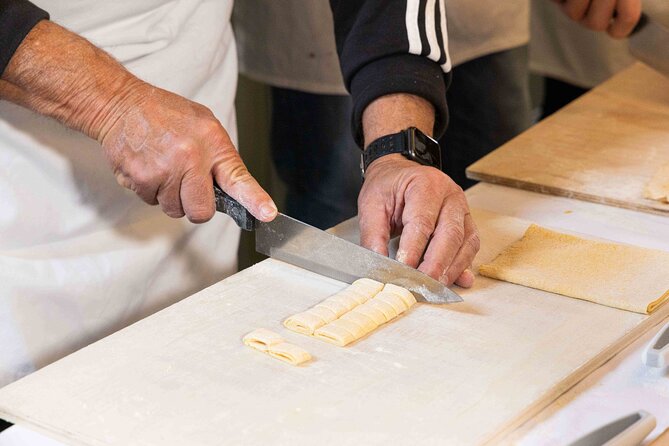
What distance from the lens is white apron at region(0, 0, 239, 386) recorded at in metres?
1.39

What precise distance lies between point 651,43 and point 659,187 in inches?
20.2

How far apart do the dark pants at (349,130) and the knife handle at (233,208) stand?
1.13m

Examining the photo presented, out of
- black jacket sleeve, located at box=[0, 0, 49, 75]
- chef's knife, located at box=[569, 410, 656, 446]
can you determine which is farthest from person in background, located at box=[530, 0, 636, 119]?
chef's knife, located at box=[569, 410, 656, 446]

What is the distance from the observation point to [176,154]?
1245 mm

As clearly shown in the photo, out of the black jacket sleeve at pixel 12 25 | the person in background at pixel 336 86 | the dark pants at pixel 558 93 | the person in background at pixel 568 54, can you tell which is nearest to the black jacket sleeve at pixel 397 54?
the black jacket sleeve at pixel 12 25

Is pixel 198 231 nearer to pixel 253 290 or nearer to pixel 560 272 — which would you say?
pixel 253 290

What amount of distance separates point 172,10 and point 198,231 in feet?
1.25

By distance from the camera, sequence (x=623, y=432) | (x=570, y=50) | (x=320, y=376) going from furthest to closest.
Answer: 1. (x=570, y=50)
2. (x=320, y=376)
3. (x=623, y=432)

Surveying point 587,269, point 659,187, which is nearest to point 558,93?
point 659,187

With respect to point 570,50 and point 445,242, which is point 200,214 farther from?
point 570,50

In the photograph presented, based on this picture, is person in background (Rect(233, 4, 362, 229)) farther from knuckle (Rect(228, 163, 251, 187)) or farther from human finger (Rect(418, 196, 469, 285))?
knuckle (Rect(228, 163, 251, 187))

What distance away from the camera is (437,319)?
1239 mm

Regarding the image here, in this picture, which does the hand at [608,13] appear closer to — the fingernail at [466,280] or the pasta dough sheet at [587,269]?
the pasta dough sheet at [587,269]

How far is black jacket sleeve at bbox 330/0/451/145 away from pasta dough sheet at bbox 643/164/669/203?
14.7 inches
